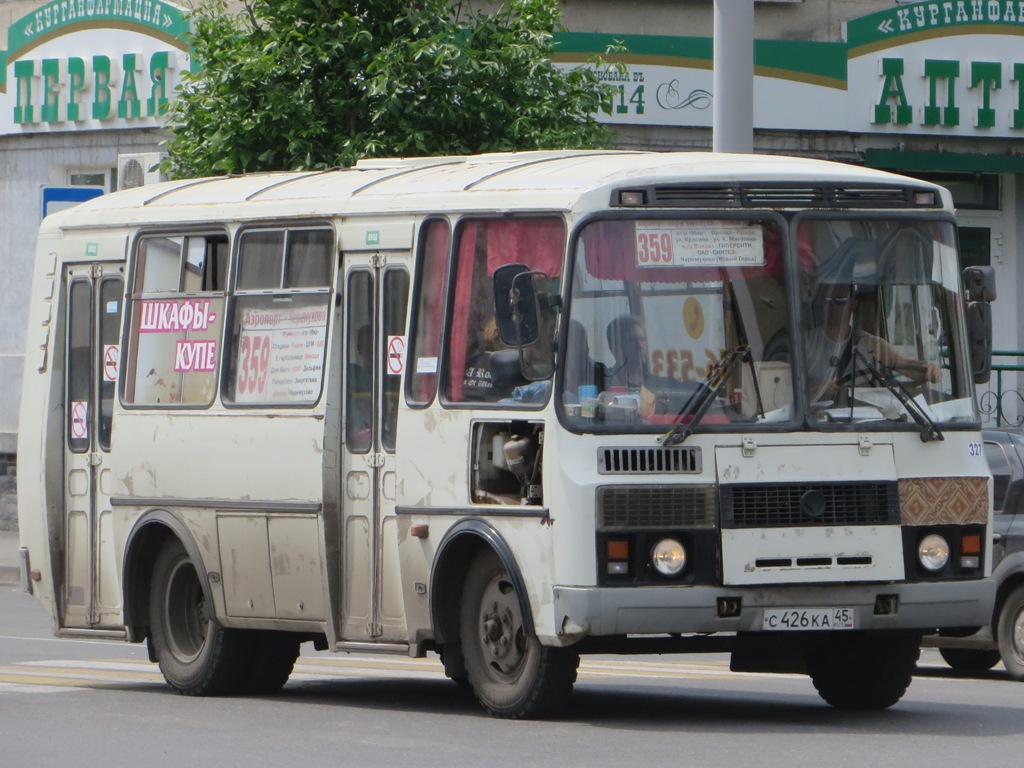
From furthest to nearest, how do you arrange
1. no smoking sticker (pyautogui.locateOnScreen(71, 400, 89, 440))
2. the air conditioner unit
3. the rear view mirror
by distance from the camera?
the air conditioner unit
no smoking sticker (pyautogui.locateOnScreen(71, 400, 89, 440))
the rear view mirror

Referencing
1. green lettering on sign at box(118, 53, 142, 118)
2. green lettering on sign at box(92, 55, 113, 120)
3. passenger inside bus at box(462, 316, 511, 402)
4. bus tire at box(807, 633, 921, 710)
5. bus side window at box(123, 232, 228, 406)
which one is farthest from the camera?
green lettering on sign at box(92, 55, 113, 120)

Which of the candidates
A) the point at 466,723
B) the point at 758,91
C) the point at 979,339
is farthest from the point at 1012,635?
the point at 758,91

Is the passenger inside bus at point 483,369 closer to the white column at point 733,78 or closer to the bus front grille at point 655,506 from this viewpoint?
the bus front grille at point 655,506

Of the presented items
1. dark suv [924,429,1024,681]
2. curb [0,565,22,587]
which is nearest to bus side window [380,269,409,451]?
dark suv [924,429,1024,681]

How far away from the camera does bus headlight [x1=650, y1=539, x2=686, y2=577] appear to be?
9.52 metres

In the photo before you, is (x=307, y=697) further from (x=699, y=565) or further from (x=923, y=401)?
(x=923, y=401)

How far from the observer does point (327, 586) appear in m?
10.9

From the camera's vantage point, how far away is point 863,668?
10.8 meters

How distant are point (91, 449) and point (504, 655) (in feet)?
11.7

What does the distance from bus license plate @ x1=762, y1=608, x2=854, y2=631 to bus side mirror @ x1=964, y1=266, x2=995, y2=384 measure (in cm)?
143

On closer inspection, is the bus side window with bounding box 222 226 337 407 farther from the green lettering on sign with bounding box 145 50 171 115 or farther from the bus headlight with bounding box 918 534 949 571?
the green lettering on sign with bounding box 145 50 171 115

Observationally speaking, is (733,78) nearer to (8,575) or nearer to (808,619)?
(808,619)

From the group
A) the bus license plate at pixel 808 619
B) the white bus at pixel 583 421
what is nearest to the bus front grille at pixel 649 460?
the white bus at pixel 583 421

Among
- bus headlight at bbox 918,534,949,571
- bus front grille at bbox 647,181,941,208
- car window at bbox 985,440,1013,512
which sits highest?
bus front grille at bbox 647,181,941,208
